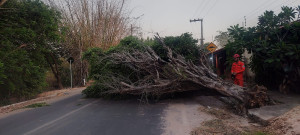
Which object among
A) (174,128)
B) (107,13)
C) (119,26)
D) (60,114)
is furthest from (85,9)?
(174,128)

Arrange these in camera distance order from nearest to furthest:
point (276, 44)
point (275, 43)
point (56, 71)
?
1. point (276, 44)
2. point (275, 43)
3. point (56, 71)

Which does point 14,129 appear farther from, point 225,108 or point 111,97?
point 225,108

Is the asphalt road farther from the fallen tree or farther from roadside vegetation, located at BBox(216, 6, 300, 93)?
roadside vegetation, located at BBox(216, 6, 300, 93)

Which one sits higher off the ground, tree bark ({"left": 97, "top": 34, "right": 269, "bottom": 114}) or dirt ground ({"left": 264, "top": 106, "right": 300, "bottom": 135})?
tree bark ({"left": 97, "top": 34, "right": 269, "bottom": 114})

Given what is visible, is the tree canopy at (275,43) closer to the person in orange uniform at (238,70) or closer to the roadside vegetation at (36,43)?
the person in orange uniform at (238,70)

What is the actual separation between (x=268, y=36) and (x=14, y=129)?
8.84m

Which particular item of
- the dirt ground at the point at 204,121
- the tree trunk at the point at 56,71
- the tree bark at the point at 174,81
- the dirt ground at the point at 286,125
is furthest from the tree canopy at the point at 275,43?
the tree trunk at the point at 56,71

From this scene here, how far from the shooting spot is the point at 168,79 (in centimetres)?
833

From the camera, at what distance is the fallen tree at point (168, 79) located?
684cm

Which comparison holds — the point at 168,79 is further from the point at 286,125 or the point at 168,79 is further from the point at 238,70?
the point at 286,125

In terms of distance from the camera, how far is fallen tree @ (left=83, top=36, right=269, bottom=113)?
22.4 ft

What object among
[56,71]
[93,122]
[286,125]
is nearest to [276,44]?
[286,125]

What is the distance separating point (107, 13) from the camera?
22531 millimetres

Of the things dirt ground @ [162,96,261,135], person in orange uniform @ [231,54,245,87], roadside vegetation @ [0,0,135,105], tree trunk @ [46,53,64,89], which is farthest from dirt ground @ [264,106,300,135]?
tree trunk @ [46,53,64,89]
